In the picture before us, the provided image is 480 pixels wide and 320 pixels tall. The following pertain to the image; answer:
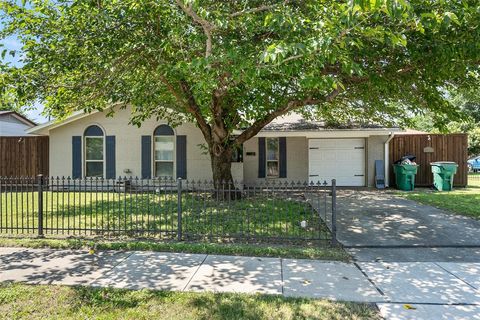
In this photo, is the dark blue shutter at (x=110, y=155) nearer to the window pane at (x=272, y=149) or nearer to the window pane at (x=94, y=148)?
the window pane at (x=94, y=148)

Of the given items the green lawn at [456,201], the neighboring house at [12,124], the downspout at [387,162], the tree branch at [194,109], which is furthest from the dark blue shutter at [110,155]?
the downspout at [387,162]

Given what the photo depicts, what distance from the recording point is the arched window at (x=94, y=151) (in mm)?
14070

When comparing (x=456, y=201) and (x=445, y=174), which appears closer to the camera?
(x=456, y=201)

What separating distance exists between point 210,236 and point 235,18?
165 inches

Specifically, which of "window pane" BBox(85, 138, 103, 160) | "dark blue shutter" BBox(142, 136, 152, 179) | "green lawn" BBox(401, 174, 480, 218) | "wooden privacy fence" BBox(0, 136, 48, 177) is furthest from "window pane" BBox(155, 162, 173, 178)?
"green lawn" BBox(401, 174, 480, 218)

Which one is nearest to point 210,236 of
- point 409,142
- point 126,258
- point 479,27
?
point 126,258

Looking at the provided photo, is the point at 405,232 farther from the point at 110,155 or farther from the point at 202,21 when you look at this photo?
the point at 110,155

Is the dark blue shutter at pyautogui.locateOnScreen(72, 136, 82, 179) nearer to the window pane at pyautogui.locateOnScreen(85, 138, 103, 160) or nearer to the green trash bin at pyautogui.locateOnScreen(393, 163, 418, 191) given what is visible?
the window pane at pyautogui.locateOnScreen(85, 138, 103, 160)

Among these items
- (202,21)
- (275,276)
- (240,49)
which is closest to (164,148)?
(240,49)

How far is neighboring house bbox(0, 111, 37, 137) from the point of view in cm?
2011

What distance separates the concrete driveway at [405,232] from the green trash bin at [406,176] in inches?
138

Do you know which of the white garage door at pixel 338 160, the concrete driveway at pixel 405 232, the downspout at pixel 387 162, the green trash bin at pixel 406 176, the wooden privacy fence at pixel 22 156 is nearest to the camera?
the concrete driveway at pixel 405 232

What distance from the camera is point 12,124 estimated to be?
21.2 metres

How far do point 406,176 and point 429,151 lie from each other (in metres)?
2.06
